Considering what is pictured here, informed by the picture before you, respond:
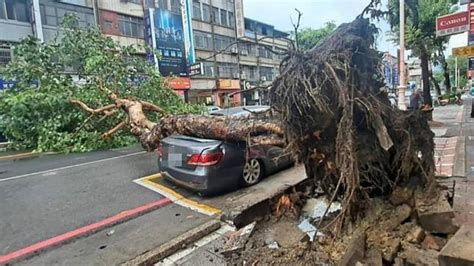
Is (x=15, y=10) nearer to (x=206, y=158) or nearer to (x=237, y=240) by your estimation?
(x=206, y=158)

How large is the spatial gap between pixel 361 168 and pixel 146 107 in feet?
30.9

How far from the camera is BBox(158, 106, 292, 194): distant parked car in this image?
525 cm

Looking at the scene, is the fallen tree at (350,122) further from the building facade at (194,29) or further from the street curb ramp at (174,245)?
the building facade at (194,29)

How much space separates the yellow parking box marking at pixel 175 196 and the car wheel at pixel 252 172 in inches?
41.1

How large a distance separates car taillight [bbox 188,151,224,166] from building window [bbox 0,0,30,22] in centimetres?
1978

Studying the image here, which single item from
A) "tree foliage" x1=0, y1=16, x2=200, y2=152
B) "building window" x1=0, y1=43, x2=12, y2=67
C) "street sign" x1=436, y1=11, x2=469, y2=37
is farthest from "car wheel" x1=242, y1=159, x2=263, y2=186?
"building window" x1=0, y1=43, x2=12, y2=67

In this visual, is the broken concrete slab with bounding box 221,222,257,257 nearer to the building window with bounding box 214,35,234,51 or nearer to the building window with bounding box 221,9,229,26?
the building window with bounding box 214,35,234,51

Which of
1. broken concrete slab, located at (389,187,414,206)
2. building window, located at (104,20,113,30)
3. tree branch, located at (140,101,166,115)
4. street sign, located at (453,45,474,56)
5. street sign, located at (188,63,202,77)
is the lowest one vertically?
broken concrete slab, located at (389,187,414,206)

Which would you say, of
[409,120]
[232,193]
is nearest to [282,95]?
[409,120]

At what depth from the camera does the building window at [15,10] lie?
60.6 ft

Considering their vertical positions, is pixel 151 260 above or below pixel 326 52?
below

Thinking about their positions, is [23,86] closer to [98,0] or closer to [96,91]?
[96,91]

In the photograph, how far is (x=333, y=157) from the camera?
11.0 ft

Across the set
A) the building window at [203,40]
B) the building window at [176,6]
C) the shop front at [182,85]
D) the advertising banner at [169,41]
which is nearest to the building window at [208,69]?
the building window at [203,40]
